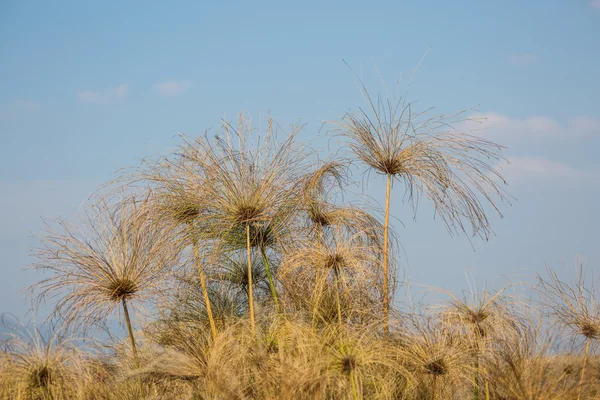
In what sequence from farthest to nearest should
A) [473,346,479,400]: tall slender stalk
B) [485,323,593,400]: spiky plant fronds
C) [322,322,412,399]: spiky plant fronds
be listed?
[473,346,479,400]: tall slender stalk < [322,322,412,399]: spiky plant fronds < [485,323,593,400]: spiky plant fronds

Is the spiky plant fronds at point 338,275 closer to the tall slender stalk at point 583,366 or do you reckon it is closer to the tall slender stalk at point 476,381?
the tall slender stalk at point 476,381

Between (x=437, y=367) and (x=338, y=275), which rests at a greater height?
(x=338, y=275)

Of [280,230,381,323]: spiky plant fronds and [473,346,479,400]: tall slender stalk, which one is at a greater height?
[280,230,381,323]: spiky plant fronds

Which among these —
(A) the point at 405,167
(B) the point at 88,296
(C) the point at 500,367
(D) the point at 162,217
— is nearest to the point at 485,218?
(A) the point at 405,167

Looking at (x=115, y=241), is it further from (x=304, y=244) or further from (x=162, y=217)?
(x=304, y=244)

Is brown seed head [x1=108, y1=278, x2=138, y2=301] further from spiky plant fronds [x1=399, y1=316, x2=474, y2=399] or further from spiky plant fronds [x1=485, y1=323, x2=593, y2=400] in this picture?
spiky plant fronds [x1=485, y1=323, x2=593, y2=400]

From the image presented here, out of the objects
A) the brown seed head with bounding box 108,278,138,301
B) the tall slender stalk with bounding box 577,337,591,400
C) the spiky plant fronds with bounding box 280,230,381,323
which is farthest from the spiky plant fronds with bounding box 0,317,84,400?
the tall slender stalk with bounding box 577,337,591,400

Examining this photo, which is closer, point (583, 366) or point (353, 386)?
point (353, 386)

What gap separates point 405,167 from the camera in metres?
8.34

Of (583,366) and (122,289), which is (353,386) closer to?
(583,366)

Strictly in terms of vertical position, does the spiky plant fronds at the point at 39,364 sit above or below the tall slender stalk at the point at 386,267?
below

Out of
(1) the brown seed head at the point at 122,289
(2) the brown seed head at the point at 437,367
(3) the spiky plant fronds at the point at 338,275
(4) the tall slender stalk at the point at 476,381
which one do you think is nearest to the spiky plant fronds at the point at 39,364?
(1) the brown seed head at the point at 122,289

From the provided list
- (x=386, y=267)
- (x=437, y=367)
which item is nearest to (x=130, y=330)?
(x=386, y=267)

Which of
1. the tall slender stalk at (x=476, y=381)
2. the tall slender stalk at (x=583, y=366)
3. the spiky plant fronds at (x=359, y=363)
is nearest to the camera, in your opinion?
the tall slender stalk at (x=583, y=366)
